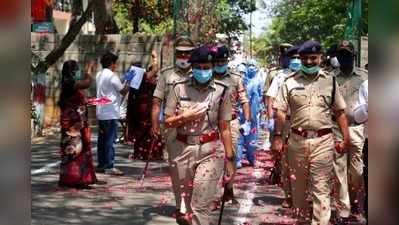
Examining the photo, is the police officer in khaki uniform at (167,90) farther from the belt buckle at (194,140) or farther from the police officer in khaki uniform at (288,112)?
the police officer in khaki uniform at (288,112)

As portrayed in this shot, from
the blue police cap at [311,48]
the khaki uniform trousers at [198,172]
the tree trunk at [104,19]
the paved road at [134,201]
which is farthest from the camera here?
the tree trunk at [104,19]

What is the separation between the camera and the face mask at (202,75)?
18.7 feet

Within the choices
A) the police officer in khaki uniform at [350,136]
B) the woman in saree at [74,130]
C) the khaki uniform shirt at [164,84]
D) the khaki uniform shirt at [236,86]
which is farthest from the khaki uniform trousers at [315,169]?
the woman in saree at [74,130]

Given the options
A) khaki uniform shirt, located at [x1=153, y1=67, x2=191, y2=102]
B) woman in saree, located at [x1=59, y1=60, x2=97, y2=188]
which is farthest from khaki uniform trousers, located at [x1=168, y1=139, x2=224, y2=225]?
woman in saree, located at [x1=59, y1=60, x2=97, y2=188]

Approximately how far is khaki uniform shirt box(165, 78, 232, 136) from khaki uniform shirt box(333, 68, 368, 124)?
1545 millimetres

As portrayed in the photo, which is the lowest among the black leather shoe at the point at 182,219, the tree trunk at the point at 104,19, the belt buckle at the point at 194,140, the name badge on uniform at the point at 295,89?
the black leather shoe at the point at 182,219

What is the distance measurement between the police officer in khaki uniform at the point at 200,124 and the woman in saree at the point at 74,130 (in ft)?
10.7

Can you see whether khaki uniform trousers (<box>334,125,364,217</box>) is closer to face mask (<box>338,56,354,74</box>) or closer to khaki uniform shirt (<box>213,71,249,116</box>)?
face mask (<box>338,56,354,74</box>)

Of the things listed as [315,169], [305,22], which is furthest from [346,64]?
[305,22]

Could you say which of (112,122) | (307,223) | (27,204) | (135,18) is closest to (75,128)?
(112,122)

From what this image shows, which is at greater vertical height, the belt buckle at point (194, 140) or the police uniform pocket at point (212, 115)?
the police uniform pocket at point (212, 115)

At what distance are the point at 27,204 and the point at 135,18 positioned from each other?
2385 cm

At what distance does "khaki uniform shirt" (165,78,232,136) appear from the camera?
5.73 m
